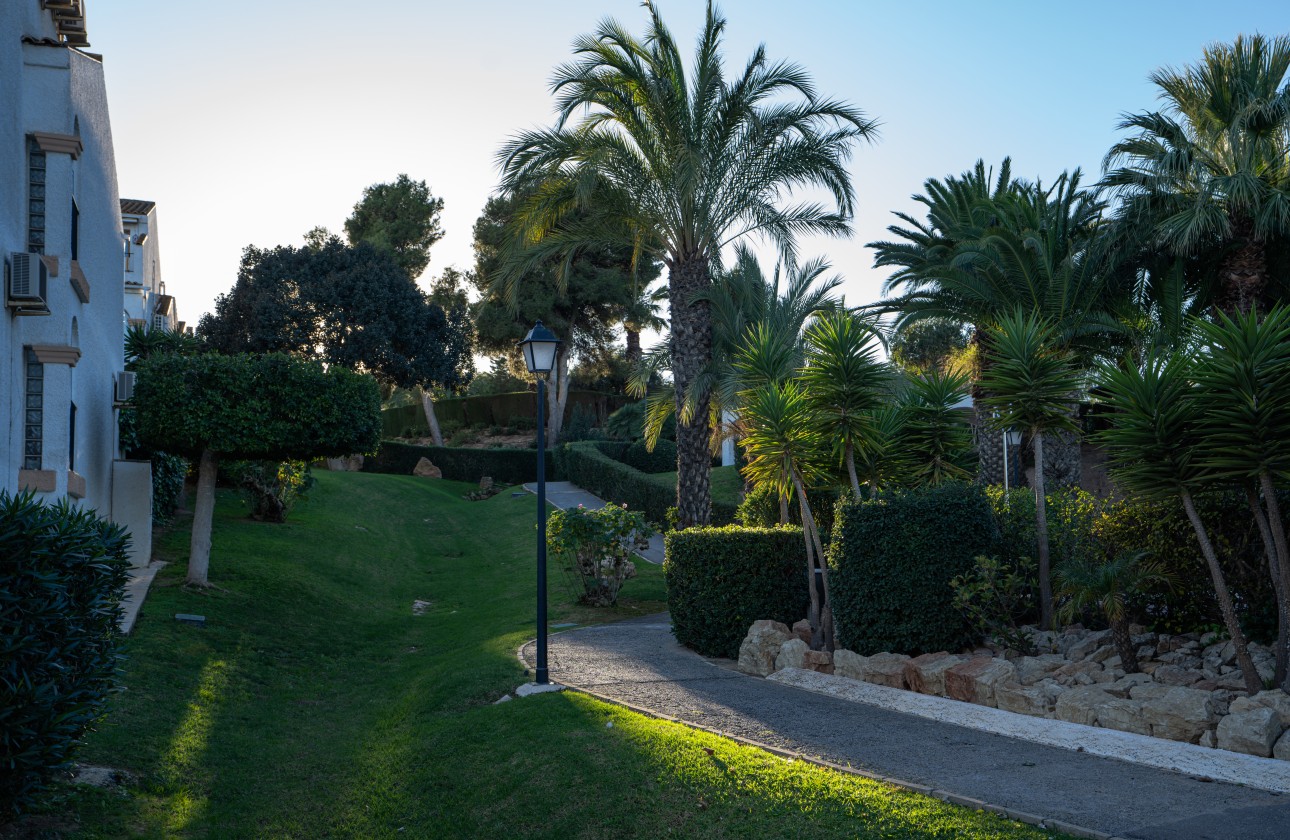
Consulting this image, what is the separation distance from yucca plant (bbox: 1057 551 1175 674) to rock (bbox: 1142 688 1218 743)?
101 centimetres

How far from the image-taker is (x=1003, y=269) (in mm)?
20797

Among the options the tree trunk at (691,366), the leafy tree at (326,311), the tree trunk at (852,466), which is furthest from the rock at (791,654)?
the leafy tree at (326,311)

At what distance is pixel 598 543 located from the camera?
54.7ft

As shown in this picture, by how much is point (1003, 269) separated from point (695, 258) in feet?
23.9

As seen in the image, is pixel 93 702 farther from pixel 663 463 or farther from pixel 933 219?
pixel 663 463

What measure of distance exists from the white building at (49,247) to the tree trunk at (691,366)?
352 inches

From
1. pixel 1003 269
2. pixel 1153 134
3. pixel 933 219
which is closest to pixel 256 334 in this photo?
pixel 933 219

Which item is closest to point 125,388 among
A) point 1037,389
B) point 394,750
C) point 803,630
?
point 394,750

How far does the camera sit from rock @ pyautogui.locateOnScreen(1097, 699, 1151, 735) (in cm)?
772

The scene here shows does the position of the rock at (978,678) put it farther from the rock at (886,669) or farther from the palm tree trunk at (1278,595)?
the palm tree trunk at (1278,595)

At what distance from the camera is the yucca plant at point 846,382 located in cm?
1151

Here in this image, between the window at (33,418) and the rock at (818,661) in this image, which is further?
the window at (33,418)

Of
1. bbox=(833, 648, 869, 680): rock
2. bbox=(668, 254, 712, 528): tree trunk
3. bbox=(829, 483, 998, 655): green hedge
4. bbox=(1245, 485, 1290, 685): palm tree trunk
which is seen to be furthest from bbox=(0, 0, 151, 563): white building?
bbox=(1245, 485, 1290, 685): palm tree trunk

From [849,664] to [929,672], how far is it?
111 cm
